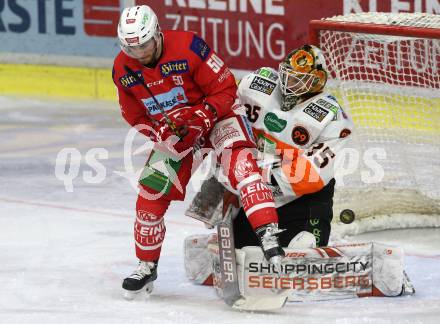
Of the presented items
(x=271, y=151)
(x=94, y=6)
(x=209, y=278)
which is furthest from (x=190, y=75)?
(x=94, y=6)

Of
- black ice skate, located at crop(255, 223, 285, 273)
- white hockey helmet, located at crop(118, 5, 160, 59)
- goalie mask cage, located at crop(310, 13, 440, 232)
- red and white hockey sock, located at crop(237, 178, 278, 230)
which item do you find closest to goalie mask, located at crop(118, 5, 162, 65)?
white hockey helmet, located at crop(118, 5, 160, 59)

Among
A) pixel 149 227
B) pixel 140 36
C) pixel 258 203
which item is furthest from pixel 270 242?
pixel 140 36

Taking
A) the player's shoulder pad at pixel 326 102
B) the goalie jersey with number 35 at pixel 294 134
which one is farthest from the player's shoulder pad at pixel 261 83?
the player's shoulder pad at pixel 326 102

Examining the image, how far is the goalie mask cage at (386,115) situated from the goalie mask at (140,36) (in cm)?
140

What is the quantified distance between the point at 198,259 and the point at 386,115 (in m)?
1.64

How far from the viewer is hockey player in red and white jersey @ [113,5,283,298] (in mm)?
4906

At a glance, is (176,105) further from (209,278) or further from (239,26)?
(239,26)

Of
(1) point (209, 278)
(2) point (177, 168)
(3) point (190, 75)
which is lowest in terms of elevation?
(1) point (209, 278)

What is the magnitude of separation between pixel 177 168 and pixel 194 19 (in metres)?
4.29

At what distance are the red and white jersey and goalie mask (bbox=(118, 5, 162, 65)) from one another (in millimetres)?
54

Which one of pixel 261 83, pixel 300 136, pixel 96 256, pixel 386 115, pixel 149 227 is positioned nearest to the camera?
pixel 149 227

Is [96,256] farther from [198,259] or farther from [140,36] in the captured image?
[140,36]

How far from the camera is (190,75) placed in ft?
16.4

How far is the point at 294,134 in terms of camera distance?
16.9 ft
